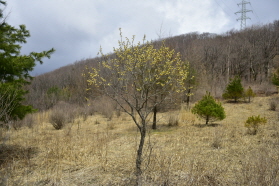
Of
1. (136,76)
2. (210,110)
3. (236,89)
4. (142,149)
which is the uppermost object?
(236,89)

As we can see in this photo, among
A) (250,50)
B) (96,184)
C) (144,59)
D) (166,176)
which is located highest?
(250,50)

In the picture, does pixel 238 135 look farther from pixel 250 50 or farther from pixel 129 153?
pixel 250 50

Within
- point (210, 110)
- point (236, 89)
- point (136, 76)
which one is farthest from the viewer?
point (236, 89)

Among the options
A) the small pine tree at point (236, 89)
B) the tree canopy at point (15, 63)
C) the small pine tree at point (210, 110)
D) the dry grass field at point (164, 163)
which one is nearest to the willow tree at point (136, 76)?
the dry grass field at point (164, 163)

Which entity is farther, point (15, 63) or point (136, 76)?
point (15, 63)

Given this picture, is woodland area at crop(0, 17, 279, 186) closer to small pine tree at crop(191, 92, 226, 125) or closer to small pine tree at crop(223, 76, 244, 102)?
small pine tree at crop(191, 92, 226, 125)

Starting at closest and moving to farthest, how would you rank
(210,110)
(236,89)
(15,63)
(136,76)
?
(136,76)
(15,63)
(210,110)
(236,89)

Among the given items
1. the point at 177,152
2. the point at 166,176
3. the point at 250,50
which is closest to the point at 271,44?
the point at 250,50

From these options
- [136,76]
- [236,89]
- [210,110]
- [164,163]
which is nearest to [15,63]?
[136,76]

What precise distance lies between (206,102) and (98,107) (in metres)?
9.88

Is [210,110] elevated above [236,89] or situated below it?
below

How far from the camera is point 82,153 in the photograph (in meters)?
5.31

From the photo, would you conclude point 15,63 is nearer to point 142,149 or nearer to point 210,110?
point 142,149

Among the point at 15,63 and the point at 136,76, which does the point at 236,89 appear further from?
the point at 15,63
